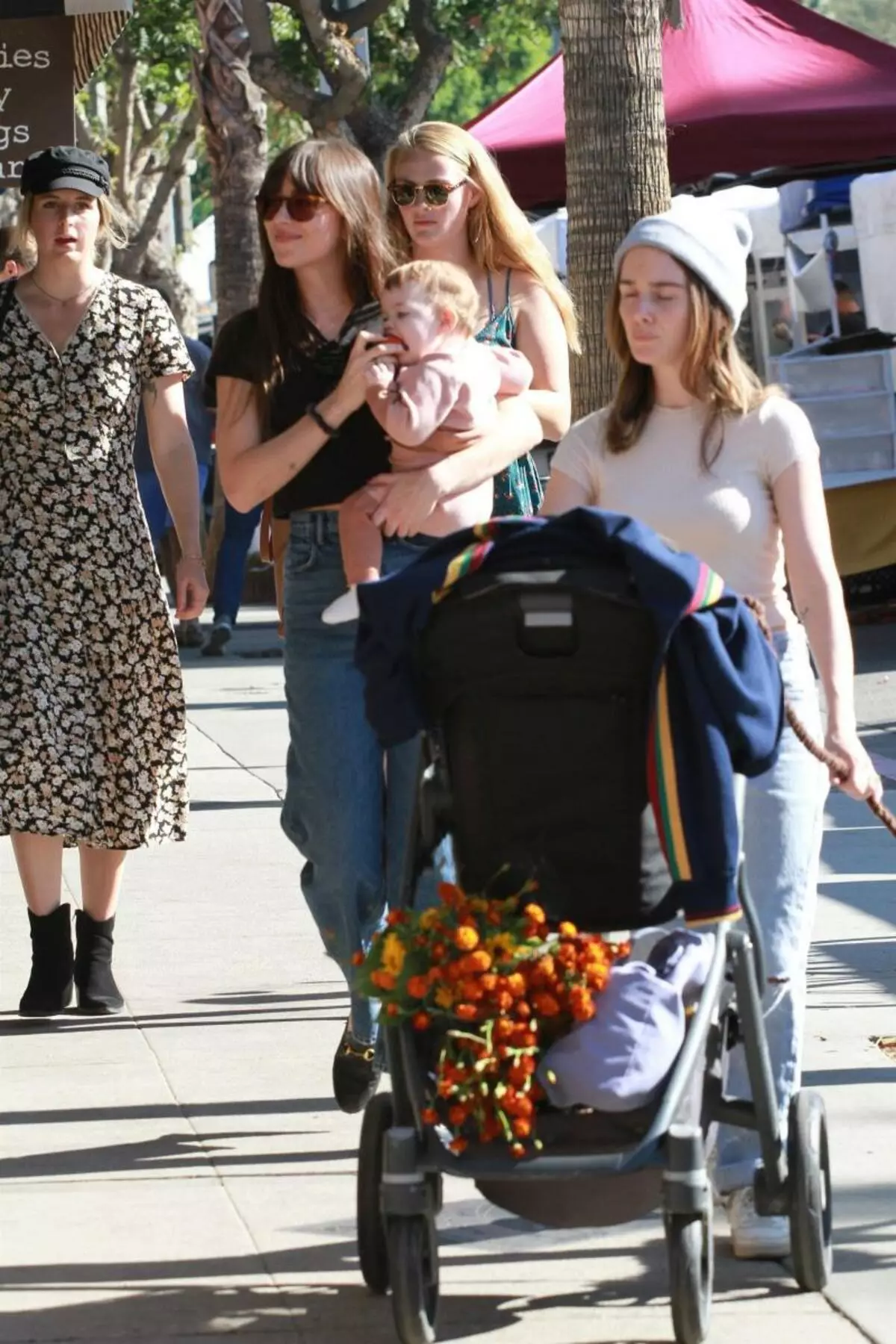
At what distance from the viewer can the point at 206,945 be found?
688 cm

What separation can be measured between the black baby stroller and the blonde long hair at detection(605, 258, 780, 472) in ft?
1.98

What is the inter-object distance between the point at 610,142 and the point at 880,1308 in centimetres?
564

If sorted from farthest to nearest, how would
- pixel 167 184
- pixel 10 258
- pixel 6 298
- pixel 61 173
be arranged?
pixel 167 184 < pixel 10 258 < pixel 6 298 < pixel 61 173

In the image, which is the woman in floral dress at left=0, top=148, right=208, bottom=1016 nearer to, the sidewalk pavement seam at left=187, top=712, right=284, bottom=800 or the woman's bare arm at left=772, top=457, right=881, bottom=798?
the woman's bare arm at left=772, top=457, right=881, bottom=798

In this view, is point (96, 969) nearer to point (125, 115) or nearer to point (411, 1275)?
point (411, 1275)

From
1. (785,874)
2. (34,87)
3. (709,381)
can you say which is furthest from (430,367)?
(34,87)

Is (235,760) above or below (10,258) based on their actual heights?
below

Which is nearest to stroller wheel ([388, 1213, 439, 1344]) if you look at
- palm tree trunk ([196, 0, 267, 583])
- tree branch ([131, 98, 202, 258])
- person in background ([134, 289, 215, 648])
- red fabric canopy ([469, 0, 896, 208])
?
person in background ([134, 289, 215, 648])

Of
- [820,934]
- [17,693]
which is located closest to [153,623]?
[17,693]

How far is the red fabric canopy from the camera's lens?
1645 cm

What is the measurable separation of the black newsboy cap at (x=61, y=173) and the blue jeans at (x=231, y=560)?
7.15m

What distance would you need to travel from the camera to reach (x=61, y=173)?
591 centimetres

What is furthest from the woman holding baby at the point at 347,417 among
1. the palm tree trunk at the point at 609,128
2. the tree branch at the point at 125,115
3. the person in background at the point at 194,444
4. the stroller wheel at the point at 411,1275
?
the tree branch at the point at 125,115

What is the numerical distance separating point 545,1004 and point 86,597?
271cm
